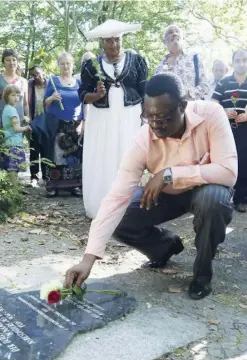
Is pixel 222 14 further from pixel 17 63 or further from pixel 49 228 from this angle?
pixel 49 228

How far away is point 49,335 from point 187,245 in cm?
198

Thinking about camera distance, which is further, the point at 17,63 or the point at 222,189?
the point at 17,63

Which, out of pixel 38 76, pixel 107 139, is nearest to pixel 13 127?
pixel 38 76

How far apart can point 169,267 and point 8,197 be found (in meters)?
1.95

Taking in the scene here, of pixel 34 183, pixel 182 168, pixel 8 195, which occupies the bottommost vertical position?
pixel 34 183

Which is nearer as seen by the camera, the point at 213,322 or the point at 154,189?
the point at 213,322

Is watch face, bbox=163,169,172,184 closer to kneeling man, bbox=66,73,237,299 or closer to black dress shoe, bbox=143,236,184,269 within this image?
kneeling man, bbox=66,73,237,299

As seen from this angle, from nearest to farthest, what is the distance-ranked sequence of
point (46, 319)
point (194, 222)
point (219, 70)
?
point (46, 319) < point (194, 222) < point (219, 70)

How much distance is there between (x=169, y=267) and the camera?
132 inches

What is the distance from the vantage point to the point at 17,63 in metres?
6.27

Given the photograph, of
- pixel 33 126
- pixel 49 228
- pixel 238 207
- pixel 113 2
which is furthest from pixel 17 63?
pixel 113 2

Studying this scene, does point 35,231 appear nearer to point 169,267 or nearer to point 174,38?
point 169,267

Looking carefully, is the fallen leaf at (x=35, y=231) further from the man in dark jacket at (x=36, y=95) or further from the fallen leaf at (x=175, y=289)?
the man in dark jacket at (x=36, y=95)

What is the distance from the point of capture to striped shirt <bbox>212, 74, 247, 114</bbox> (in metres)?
5.32
